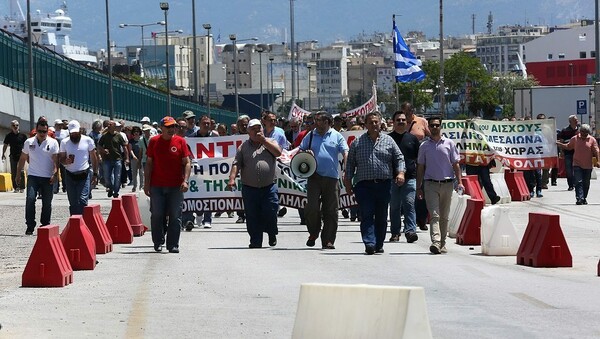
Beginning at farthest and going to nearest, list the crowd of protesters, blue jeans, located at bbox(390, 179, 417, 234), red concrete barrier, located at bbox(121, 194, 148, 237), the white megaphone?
1. red concrete barrier, located at bbox(121, 194, 148, 237)
2. blue jeans, located at bbox(390, 179, 417, 234)
3. the white megaphone
4. the crowd of protesters

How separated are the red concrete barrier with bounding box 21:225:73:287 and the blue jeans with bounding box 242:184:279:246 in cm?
548

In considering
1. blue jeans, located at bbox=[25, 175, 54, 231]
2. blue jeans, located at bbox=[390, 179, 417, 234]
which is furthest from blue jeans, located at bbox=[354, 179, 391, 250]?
blue jeans, located at bbox=[25, 175, 54, 231]

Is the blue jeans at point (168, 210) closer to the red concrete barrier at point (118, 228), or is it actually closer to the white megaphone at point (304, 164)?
the white megaphone at point (304, 164)

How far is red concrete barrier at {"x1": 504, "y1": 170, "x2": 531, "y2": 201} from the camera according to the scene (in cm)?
3469

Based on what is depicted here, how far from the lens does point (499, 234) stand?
19922mm

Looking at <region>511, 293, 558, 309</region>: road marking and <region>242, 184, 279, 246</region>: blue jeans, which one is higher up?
A: <region>242, 184, 279, 246</region>: blue jeans

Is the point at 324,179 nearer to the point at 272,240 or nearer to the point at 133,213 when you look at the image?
the point at 272,240

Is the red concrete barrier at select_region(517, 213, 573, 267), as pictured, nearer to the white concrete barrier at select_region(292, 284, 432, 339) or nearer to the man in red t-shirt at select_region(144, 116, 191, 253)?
the man in red t-shirt at select_region(144, 116, 191, 253)

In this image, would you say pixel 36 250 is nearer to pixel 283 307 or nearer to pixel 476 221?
pixel 283 307

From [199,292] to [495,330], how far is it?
4032 millimetres

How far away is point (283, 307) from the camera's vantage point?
13.7 metres

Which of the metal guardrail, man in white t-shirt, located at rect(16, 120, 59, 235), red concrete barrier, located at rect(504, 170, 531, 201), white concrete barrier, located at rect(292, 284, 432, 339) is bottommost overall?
red concrete barrier, located at rect(504, 170, 531, 201)

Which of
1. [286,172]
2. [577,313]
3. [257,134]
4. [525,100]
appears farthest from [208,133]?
[525,100]

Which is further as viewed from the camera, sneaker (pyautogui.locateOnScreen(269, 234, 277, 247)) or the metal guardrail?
the metal guardrail
